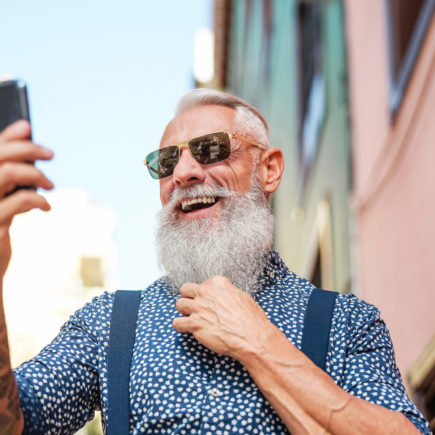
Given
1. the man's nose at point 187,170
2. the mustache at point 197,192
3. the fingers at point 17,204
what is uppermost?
the fingers at point 17,204

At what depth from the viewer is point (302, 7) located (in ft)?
33.6

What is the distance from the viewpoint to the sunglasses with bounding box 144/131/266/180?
2.64 m

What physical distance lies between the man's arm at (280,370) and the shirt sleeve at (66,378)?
0.29 metres

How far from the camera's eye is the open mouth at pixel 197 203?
2.63 meters

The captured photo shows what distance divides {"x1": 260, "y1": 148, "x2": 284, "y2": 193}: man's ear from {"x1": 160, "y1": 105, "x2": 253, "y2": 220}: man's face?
99 mm

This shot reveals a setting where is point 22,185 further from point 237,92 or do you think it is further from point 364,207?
point 237,92

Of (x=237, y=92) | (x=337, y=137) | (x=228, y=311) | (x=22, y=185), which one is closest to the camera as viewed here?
(x=22, y=185)

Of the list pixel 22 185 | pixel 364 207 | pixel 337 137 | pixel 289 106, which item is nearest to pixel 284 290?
pixel 22 185

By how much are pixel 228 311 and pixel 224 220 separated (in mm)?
553

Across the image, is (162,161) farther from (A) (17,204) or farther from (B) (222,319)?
(A) (17,204)

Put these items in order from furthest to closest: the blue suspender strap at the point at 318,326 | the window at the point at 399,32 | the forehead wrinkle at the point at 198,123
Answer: the window at the point at 399,32 → the forehead wrinkle at the point at 198,123 → the blue suspender strap at the point at 318,326

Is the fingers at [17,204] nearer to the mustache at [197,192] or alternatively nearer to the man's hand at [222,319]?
the man's hand at [222,319]

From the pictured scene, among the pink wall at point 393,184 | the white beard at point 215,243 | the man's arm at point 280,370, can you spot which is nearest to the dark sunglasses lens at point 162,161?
the white beard at point 215,243

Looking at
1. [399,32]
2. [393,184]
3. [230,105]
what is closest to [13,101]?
[230,105]
